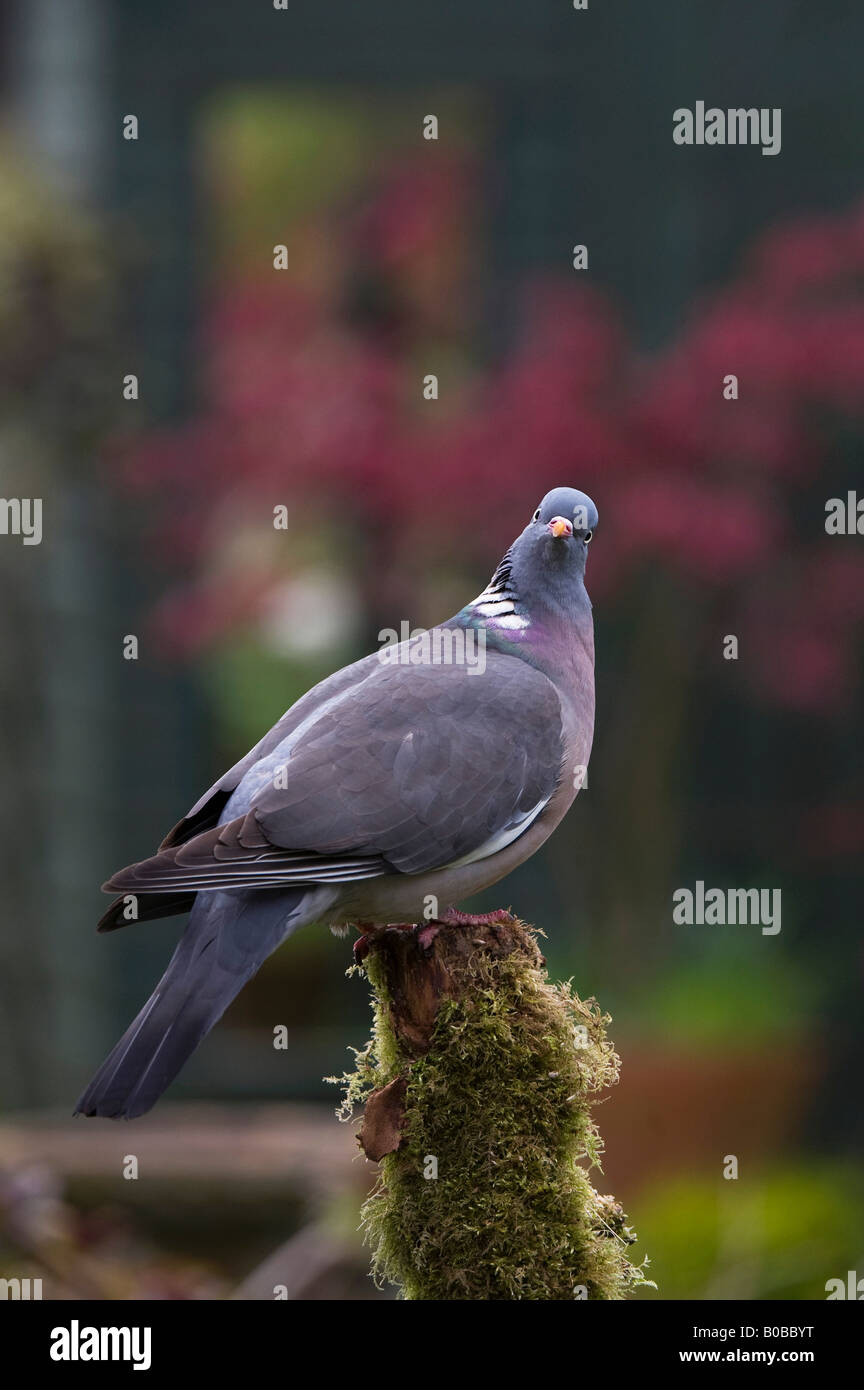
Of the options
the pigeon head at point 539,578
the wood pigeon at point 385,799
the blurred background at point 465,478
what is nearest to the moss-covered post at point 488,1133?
the wood pigeon at point 385,799

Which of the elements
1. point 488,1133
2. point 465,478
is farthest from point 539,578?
point 465,478

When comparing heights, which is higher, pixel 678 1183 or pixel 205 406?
pixel 205 406

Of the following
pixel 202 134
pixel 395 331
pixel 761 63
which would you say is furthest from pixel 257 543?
pixel 761 63

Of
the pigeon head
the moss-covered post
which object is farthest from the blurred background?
the moss-covered post

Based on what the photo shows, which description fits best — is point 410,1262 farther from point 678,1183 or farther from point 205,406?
point 205,406

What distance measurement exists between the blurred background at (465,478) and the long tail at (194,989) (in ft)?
12.5

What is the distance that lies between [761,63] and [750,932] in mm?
4631

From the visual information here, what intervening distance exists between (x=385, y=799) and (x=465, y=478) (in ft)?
13.8

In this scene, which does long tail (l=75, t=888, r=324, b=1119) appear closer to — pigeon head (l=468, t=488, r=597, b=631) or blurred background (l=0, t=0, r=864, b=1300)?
pigeon head (l=468, t=488, r=597, b=631)

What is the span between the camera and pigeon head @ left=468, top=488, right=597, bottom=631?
13.3ft

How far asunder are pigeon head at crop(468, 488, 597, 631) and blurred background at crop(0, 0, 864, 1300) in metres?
3.55

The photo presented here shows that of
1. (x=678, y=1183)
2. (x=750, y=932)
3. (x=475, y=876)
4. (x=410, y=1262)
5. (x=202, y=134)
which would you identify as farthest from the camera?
(x=202, y=134)

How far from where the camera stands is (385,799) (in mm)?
3680

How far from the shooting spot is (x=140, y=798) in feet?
32.4
